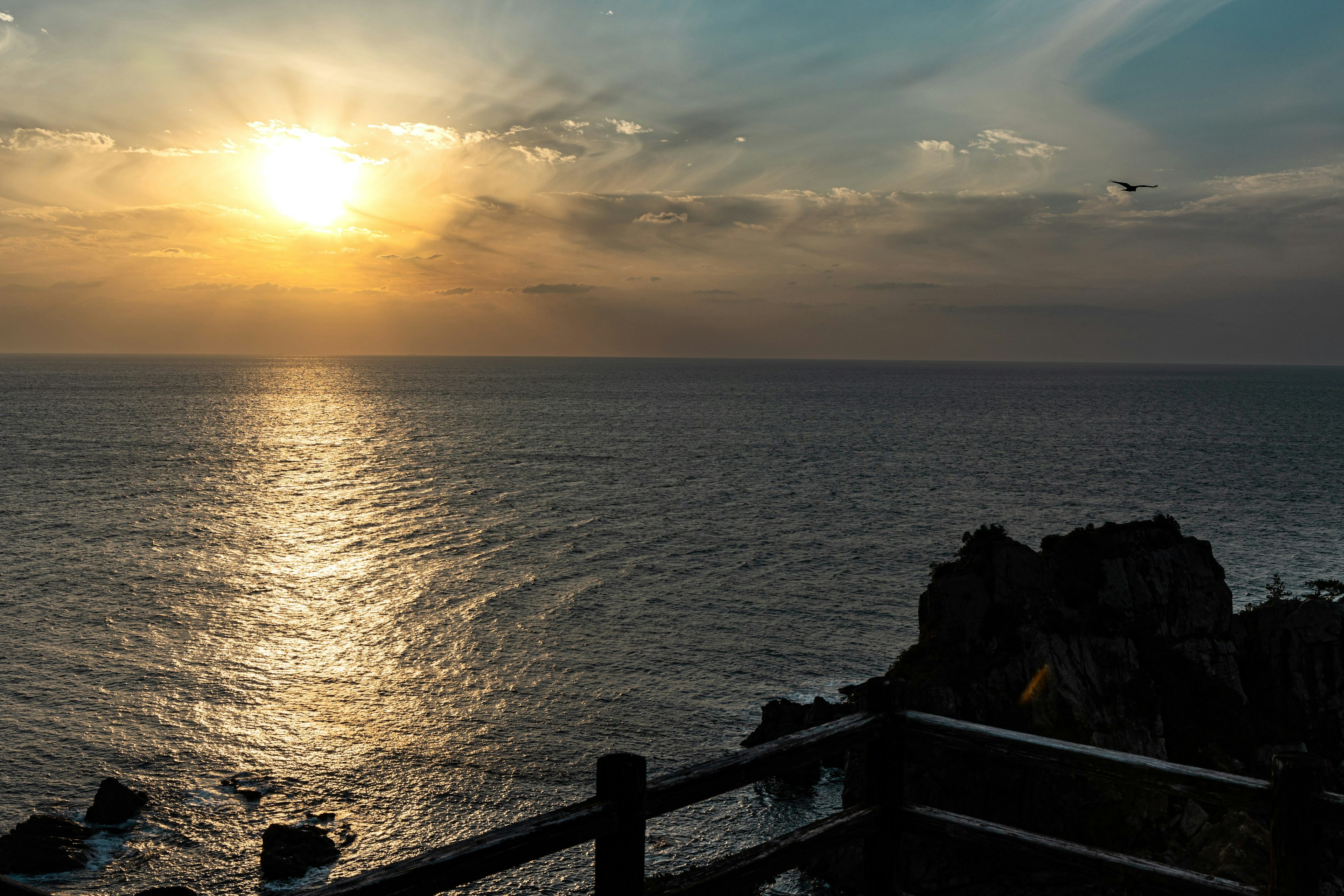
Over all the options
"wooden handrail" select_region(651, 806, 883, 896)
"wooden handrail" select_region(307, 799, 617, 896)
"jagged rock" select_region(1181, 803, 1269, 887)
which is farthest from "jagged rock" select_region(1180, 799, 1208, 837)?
"wooden handrail" select_region(307, 799, 617, 896)

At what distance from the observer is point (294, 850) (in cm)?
3078

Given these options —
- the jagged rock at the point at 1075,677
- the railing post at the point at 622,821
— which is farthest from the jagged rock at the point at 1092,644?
the railing post at the point at 622,821

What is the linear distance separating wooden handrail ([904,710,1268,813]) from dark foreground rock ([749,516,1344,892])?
23286 mm

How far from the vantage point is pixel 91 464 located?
120m

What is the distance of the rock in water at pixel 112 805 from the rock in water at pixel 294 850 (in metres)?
5.57

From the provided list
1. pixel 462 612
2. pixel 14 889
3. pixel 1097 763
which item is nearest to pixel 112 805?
pixel 462 612

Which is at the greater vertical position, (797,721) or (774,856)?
(774,856)

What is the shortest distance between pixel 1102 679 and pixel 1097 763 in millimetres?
29231

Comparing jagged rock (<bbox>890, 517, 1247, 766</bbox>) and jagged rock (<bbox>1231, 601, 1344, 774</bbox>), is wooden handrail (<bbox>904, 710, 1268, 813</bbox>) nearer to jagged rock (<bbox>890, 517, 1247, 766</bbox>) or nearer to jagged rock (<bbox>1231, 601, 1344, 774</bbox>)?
jagged rock (<bbox>890, 517, 1247, 766</bbox>)

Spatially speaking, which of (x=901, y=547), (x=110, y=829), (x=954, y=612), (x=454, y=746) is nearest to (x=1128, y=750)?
(x=954, y=612)

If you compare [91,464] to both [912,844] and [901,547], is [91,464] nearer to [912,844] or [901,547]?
[901,547]

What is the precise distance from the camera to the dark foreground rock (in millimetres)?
27578

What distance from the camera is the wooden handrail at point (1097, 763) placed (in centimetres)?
541

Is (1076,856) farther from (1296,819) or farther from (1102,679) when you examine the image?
(1102,679)
